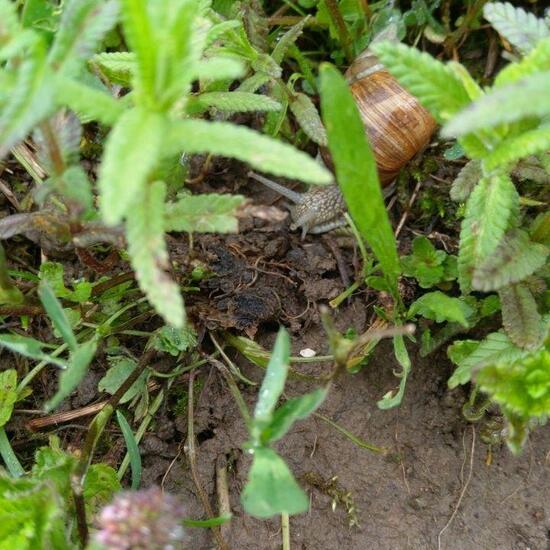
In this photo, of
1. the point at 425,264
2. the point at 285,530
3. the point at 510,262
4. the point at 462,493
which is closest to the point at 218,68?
the point at 510,262

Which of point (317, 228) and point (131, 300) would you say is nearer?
point (131, 300)

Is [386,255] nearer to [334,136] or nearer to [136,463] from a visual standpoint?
[334,136]

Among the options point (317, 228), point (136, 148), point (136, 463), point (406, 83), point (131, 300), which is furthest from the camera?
point (317, 228)

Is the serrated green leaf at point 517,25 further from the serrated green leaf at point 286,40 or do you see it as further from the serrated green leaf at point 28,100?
the serrated green leaf at point 28,100

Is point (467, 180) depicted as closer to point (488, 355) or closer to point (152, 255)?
point (488, 355)

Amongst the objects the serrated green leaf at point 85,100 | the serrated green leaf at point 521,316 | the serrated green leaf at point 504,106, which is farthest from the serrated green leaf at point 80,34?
the serrated green leaf at point 521,316

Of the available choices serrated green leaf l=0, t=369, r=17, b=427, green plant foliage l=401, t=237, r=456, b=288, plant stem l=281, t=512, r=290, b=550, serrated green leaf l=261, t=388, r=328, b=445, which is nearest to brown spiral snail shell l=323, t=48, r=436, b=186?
green plant foliage l=401, t=237, r=456, b=288

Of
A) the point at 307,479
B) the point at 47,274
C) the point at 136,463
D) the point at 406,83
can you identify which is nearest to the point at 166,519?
the point at 136,463
